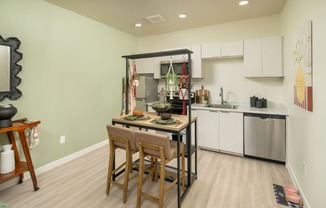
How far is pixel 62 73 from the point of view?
3.05 metres

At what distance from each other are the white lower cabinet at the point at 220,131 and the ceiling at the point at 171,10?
1855 mm

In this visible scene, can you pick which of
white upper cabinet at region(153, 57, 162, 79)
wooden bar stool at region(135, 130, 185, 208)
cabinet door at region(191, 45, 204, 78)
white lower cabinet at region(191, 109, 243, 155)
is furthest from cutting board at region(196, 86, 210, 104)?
wooden bar stool at region(135, 130, 185, 208)

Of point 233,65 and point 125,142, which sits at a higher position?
point 233,65

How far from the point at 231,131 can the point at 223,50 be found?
5.37 feet

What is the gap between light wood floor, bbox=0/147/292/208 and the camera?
2.07 metres

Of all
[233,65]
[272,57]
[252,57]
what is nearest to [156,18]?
[233,65]

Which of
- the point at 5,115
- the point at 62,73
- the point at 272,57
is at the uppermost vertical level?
the point at 272,57

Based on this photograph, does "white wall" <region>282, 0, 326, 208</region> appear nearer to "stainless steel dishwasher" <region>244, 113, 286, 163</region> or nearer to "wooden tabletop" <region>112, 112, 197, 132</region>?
"stainless steel dishwasher" <region>244, 113, 286, 163</region>

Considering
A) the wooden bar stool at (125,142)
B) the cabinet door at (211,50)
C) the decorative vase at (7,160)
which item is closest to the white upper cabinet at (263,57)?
the cabinet door at (211,50)

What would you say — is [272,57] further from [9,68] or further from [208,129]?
[9,68]

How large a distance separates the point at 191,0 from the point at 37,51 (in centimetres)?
249

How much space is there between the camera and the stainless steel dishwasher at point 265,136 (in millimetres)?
2898

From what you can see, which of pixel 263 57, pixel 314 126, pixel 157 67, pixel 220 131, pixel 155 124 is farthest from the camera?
pixel 157 67

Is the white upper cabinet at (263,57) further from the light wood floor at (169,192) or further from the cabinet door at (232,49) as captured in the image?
the light wood floor at (169,192)
